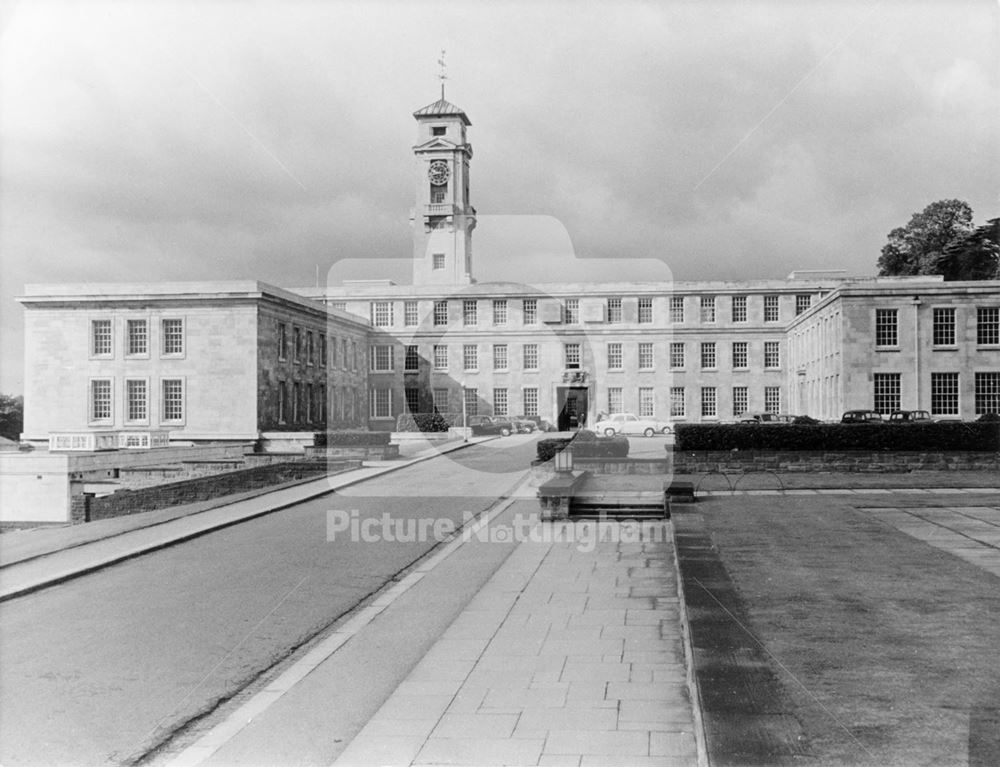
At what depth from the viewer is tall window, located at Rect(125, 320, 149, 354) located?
4194 cm

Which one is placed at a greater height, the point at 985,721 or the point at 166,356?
the point at 166,356

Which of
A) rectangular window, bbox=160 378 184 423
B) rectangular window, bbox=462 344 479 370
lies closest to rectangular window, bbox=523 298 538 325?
rectangular window, bbox=462 344 479 370

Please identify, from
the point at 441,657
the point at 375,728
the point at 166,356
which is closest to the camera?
the point at 375,728

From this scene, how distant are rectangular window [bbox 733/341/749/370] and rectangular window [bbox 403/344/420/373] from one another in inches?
885

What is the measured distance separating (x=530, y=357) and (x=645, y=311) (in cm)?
823

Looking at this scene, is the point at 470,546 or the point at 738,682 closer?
the point at 738,682

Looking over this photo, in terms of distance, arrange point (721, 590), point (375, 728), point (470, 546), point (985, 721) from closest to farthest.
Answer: point (985, 721), point (375, 728), point (721, 590), point (470, 546)

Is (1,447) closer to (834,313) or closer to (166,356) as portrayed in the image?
(166,356)

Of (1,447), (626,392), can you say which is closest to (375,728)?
(1,447)

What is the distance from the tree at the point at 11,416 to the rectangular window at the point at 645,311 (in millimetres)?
36238

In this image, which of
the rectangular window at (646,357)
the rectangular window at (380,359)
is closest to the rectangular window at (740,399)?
the rectangular window at (646,357)

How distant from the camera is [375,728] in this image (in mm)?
5996

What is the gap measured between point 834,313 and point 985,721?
41785 mm

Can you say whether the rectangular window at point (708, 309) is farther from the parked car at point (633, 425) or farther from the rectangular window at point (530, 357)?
the parked car at point (633, 425)
